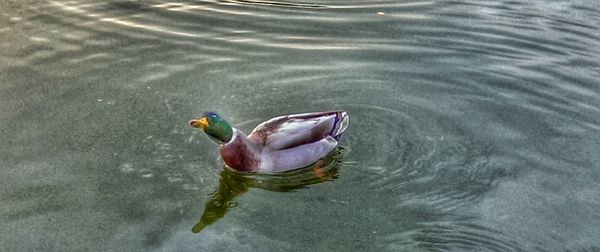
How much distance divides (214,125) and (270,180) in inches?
21.2

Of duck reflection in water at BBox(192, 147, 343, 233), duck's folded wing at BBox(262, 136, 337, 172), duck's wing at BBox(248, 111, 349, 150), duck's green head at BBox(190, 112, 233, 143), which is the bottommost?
duck reflection in water at BBox(192, 147, 343, 233)

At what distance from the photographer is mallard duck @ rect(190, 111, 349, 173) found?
5.47 m

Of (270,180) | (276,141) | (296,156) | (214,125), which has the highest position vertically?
(214,125)

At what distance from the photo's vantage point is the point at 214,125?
5430 mm

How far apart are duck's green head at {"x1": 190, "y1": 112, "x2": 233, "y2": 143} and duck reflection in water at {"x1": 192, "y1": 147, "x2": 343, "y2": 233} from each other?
0.31m

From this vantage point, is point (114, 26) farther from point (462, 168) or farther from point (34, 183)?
point (462, 168)

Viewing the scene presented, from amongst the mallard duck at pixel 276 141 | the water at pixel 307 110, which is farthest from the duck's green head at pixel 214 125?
the water at pixel 307 110

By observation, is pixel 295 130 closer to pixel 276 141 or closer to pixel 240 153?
pixel 276 141

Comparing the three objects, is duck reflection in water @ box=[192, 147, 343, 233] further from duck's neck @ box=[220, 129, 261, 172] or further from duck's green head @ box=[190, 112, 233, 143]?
duck's green head @ box=[190, 112, 233, 143]

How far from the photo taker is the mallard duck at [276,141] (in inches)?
215

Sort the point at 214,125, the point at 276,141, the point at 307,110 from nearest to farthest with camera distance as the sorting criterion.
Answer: the point at 214,125 < the point at 276,141 < the point at 307,110

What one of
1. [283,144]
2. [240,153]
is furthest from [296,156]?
[240,153]

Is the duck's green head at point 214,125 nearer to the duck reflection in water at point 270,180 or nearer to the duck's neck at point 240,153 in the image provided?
the duck's neck at point 240,153

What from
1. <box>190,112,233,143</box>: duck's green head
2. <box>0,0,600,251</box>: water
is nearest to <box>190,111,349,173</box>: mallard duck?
<box>190,112,233,143</box>: duck's green head
